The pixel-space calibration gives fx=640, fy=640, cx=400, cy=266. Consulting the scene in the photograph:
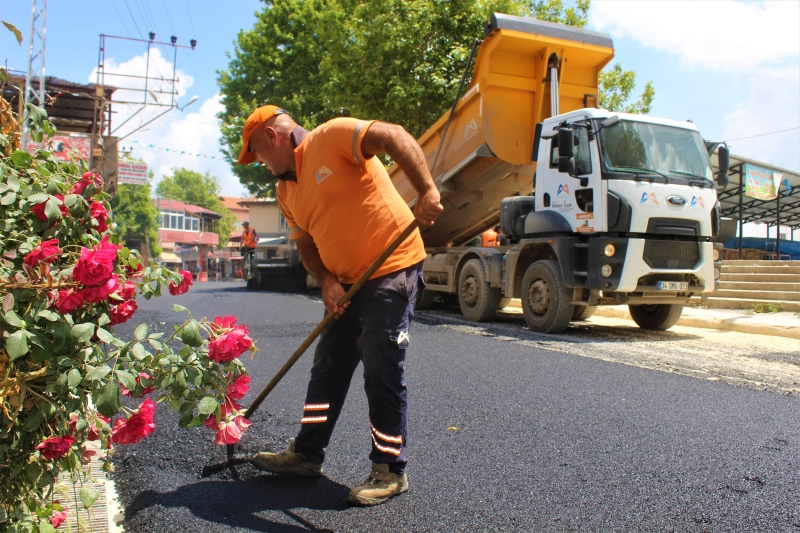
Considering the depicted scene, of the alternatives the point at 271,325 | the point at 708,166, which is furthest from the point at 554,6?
the point at 271,325

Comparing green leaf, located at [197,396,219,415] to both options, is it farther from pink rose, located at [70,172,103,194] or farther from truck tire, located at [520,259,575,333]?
truck tire, located at [520,259,575,333]

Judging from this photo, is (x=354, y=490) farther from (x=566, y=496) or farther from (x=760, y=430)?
(x=760, y=430)

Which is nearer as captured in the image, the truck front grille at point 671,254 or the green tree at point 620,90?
the truck front grille at point 671,254

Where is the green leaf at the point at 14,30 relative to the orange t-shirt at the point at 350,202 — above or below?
above

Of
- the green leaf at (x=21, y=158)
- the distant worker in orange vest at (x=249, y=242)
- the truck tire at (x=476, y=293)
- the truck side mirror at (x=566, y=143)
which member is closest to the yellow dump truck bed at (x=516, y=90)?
the truck side mirror at (x=566, y=143)

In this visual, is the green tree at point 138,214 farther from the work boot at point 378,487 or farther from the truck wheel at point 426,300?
the work boot at point 378,487

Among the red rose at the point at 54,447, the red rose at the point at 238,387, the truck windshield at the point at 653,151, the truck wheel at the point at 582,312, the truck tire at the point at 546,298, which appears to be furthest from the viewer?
the truck wheel at the point at 582,312

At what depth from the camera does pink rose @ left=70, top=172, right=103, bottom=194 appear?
81.4 inches

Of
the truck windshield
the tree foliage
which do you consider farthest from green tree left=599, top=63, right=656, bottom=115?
the truck windshield

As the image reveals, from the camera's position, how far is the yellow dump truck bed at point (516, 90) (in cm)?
771

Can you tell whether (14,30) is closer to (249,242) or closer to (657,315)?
(657,315)

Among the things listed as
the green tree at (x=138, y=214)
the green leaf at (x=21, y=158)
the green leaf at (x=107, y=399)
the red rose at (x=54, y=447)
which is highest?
the green tree at (x=138, y=214)

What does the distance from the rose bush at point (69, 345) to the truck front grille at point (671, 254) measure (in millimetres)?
5675

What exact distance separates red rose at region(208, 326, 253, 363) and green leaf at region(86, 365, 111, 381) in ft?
1.28
